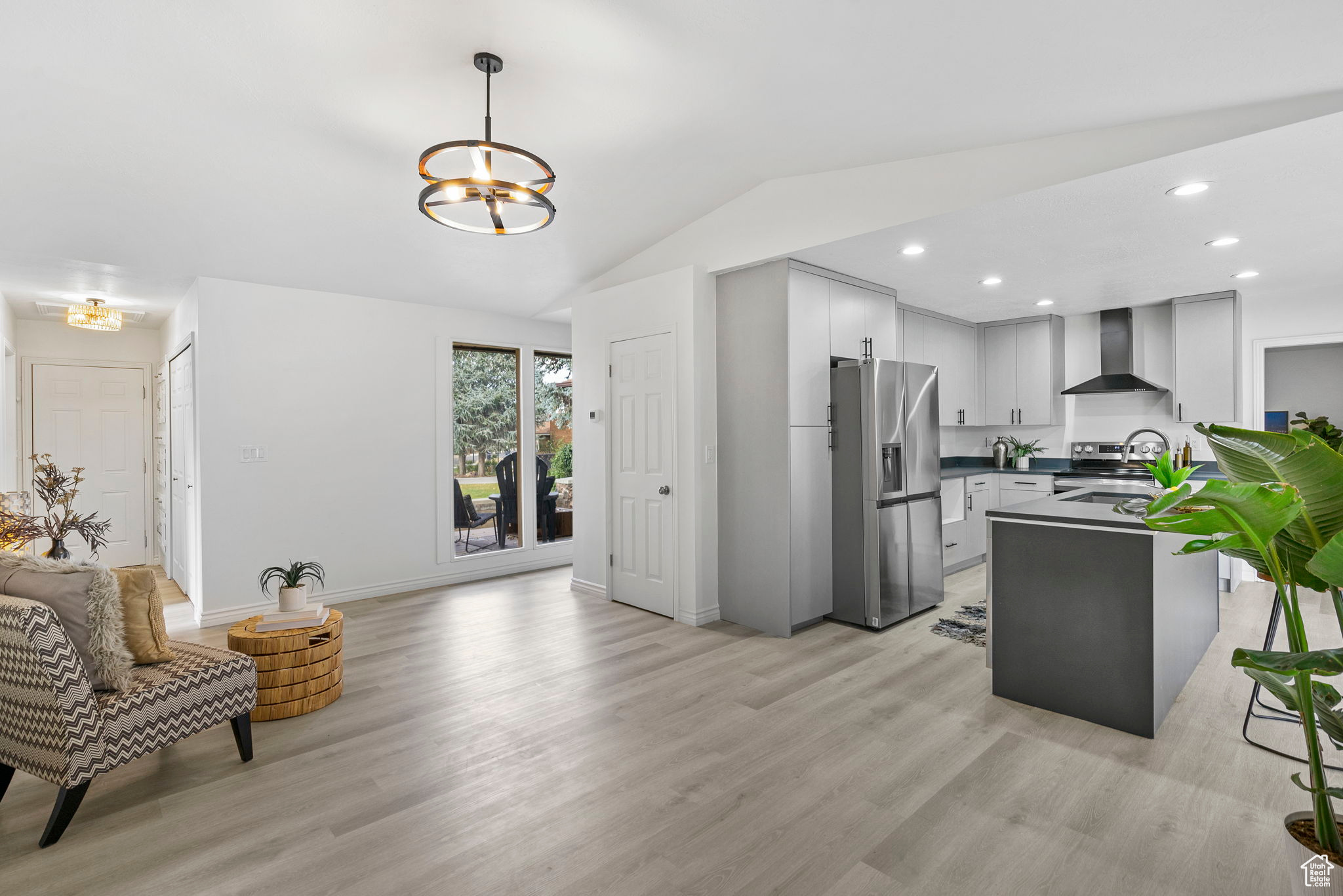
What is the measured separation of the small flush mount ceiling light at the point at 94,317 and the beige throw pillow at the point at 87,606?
3.90 metres

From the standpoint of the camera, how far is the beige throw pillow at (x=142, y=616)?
7.79 feet

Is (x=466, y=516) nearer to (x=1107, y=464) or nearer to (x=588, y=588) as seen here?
(x=588, y=588)

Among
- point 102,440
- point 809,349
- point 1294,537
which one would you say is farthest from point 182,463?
point 1294,537

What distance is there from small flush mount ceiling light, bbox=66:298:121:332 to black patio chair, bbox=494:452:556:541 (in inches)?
128

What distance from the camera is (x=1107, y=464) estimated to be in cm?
599

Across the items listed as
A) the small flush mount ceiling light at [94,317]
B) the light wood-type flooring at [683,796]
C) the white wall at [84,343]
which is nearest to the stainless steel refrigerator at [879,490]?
the light wood-type flooring at [683,796]

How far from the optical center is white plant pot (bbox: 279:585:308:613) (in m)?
3.17

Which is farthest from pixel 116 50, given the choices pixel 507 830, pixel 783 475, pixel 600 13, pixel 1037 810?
pixel 1037 810

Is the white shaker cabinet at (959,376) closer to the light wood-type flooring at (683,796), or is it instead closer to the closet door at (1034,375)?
the closet door at (1034,375)

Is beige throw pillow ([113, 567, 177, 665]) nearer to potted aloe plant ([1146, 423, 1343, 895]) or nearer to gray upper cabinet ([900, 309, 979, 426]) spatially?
potted aloe plant ([1146, 423, 1343, 895])

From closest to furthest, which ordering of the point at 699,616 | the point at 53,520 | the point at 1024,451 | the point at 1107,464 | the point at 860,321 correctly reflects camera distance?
the point at 699,616
the point at 860,321
the point at 53,520
the point at 1107,464
the point at 1024,451

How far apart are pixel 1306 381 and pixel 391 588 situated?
935 cm

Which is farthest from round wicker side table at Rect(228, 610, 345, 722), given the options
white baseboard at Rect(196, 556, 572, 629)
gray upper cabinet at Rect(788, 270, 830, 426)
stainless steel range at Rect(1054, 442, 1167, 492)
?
stainless steel range at Rect(1054, 442, 1167, 492)

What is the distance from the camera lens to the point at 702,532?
4414 mm
